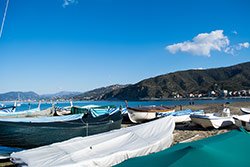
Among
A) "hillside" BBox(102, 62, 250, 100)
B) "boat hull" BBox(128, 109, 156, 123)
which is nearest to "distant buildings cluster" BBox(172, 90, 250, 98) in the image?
"hillside" BBox(102, 62, 250, 100)

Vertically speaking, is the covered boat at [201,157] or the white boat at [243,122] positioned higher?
the covered boat at [201,157]

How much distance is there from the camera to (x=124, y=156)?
290 inches

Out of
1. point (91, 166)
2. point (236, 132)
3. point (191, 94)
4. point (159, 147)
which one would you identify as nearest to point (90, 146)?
point (91, 166)

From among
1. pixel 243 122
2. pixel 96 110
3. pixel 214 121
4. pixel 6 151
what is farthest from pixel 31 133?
pixel 96 110

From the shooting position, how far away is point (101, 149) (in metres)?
7.68

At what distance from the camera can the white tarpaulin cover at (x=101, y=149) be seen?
249 inches

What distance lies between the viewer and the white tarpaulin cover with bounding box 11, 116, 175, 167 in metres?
6.32

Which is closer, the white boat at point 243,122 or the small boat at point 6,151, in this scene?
the small boat at point 6,151

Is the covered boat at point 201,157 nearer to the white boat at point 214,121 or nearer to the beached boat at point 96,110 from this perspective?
the white boat at point 214,121

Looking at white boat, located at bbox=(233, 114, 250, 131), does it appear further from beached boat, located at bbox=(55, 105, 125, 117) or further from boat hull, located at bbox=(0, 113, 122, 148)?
boat hull, located at bbox=(0, 113, 122, 148)

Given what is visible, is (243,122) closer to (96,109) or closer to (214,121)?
(214,121)

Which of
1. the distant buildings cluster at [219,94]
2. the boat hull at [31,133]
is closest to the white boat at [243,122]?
the boat hull at [31,133]

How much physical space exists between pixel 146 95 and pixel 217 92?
47.2 meters

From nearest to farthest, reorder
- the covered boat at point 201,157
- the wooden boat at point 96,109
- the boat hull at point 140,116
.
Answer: the covered boat at point 201,157, the boat hull at point 140,116, the wooden boat at point 96,109
